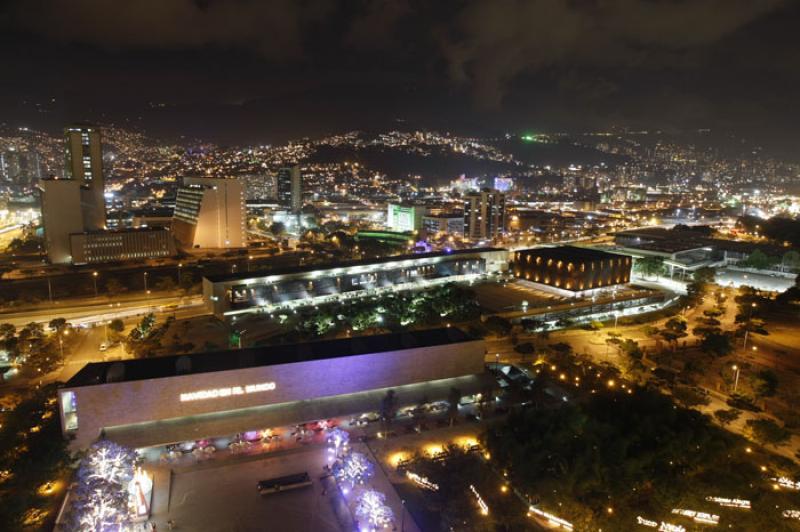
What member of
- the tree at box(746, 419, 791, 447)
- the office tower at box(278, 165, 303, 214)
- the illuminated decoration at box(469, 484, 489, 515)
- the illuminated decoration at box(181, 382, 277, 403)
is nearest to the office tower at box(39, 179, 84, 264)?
the illuminated decoration at box(181, 382, 277, 403)

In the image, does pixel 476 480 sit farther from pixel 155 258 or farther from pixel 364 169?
pixel 364 169

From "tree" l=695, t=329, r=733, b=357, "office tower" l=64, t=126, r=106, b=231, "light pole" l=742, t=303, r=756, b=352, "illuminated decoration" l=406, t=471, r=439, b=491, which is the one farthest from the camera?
"office tower" l=64, t=126, r=106, b=231

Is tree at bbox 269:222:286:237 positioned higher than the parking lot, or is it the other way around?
tree at bbox 269:222:286:237

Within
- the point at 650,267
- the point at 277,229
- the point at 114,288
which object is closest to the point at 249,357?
the point at 114,288

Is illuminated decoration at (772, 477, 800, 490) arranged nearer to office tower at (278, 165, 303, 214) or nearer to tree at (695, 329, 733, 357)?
tree at (695, 329, 733, 357)

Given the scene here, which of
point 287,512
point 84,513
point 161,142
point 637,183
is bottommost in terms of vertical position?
point 287,512

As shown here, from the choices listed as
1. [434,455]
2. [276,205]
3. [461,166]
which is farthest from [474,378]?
[461,166]
